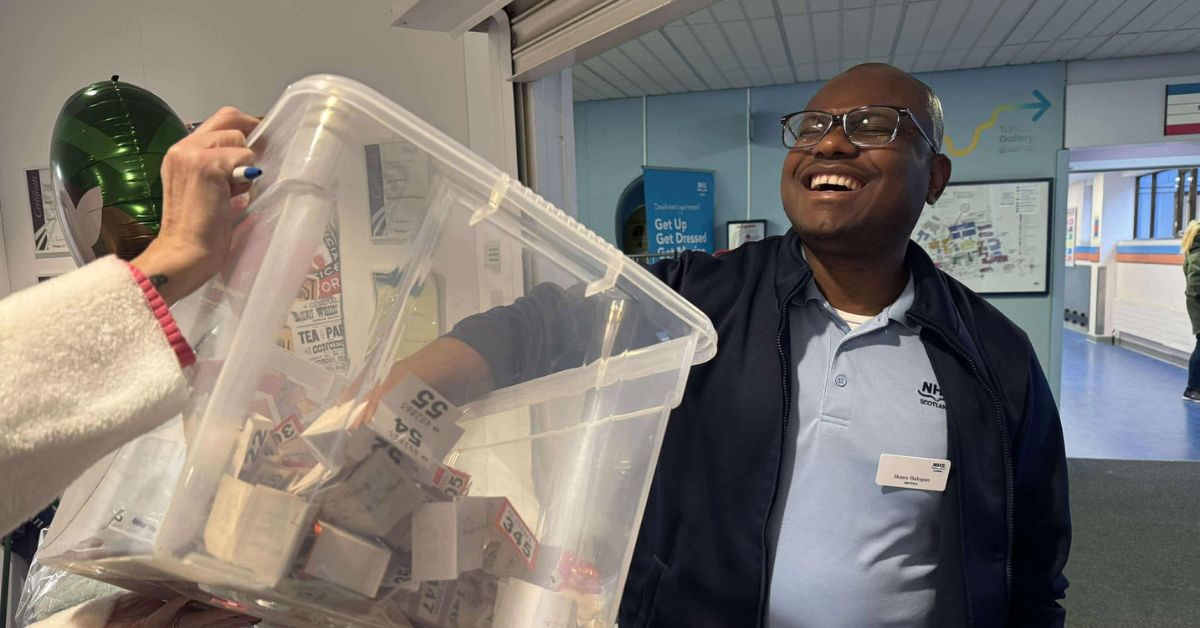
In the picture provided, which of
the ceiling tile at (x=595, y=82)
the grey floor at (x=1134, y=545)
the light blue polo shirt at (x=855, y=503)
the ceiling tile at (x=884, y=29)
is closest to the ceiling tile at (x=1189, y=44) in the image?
the ceiling tile at (x=884, y=29)

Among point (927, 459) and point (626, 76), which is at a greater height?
point (626, 76)

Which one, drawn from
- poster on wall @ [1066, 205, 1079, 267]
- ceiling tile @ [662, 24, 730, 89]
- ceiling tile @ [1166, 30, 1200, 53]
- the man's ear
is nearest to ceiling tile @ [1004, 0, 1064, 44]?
ceiling tile @ [1166, 30, 1200, 53]

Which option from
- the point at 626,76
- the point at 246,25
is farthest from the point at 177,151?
the point at 626,76

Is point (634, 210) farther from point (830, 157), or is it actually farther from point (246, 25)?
point (830, 157)

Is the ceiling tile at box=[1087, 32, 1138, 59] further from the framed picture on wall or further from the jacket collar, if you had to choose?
the jacket collar

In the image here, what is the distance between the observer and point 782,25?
14.0ft

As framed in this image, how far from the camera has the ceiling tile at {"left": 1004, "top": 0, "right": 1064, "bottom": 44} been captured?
12.9ft

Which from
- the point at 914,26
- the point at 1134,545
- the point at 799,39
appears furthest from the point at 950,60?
the point at 1134,545

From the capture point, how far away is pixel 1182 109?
5031 mm

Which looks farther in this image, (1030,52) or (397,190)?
(1030,52)

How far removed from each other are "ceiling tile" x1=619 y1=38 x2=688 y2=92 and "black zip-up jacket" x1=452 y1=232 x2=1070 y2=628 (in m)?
3.59

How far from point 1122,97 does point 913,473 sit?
18.1ft

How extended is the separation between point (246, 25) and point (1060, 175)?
5619 millimetres

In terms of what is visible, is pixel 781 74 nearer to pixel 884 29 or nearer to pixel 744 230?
pixel 884 29
